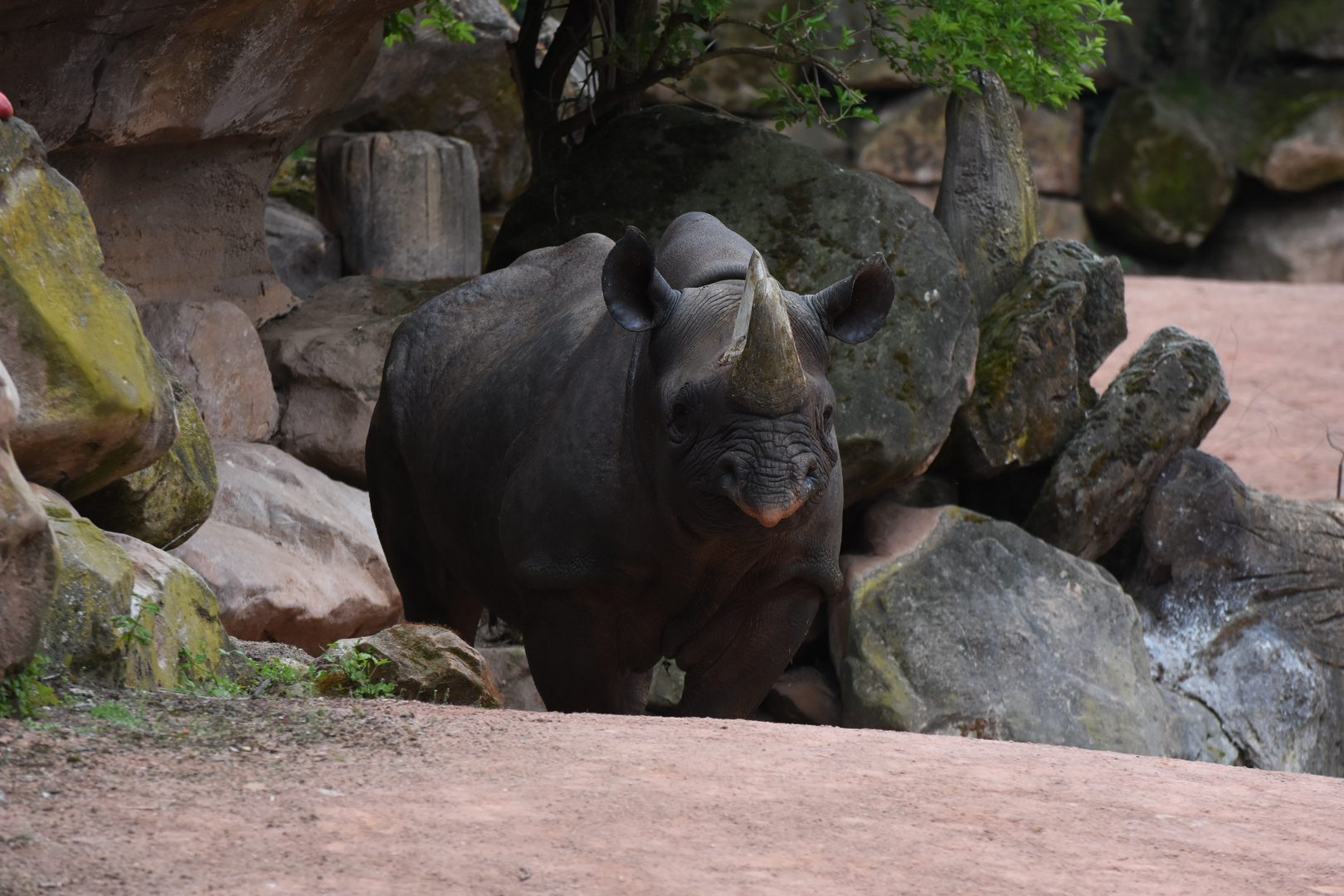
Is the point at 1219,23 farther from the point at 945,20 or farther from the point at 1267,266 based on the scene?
the point at 945,20

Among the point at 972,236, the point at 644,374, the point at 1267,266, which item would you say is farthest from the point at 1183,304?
the point at 644,374

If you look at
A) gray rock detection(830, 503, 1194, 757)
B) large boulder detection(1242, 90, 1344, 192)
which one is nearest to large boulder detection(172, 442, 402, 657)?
gray rock detection(830, 503, 1194, 757)

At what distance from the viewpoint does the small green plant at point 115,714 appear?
292 cm

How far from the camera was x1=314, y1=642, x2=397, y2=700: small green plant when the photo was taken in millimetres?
3768

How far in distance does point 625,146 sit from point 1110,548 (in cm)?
368

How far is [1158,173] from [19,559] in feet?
58.1

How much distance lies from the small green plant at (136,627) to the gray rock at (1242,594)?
247 inches

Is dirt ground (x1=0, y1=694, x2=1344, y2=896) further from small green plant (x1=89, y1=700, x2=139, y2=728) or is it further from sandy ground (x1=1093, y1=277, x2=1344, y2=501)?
sandy ground (x1=1093, y1=277, x2=1344, y2=501)

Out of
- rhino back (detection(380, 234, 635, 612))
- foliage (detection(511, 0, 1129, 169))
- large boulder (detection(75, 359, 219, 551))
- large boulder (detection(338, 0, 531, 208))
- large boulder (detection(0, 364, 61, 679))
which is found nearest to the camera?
large boulder (detection(0, 364, 61, 679))

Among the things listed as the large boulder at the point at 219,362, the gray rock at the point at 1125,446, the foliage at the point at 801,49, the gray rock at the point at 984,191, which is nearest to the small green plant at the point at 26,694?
the large boulder at the point at 219,362

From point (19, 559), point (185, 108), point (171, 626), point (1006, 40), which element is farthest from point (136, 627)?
point (1006, 40)

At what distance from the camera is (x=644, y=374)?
4645 millimetres

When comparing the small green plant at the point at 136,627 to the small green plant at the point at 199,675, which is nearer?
the small green plant at the point at 136,627

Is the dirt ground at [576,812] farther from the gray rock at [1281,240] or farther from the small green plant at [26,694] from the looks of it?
the gray rock at [1281,240]
